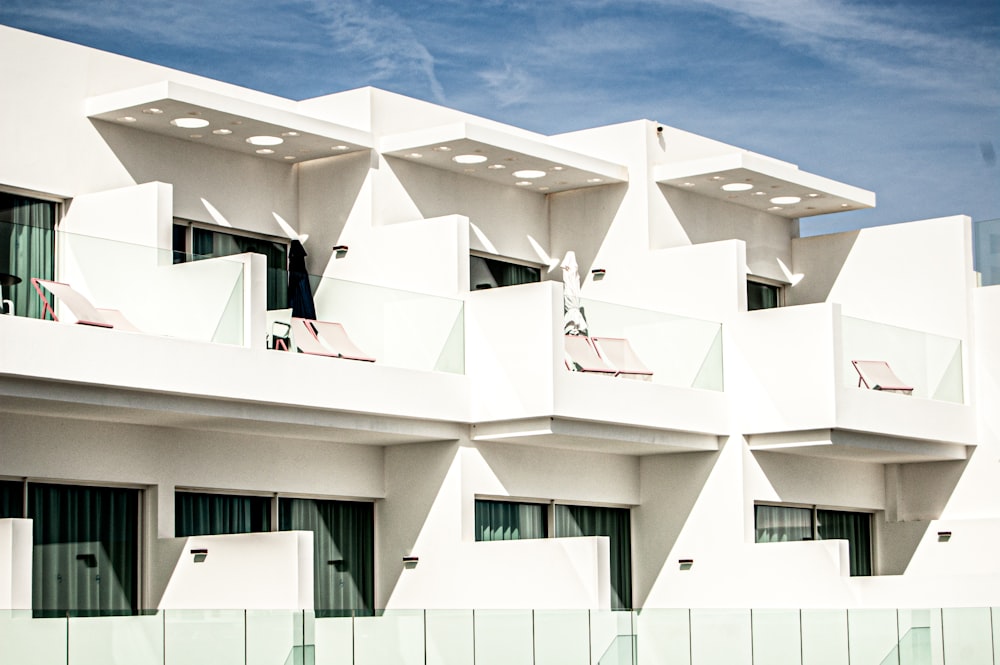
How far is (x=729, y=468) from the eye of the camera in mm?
22047

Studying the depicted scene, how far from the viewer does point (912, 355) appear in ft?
77.6

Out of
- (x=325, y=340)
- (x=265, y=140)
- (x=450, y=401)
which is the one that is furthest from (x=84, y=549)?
(x=265, y=140)

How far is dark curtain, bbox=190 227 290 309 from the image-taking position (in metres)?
18.6

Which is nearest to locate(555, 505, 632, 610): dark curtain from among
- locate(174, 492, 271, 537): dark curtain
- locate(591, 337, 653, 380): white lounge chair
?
locate(591, 337, 653, 380): white lounge chair

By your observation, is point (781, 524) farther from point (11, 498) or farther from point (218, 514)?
point (11, 498)

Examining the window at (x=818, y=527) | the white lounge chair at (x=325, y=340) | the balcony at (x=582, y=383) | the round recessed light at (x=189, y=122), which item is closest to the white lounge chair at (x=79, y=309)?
the white lounge chair at (x=325, y=340)

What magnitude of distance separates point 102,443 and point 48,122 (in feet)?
13.0

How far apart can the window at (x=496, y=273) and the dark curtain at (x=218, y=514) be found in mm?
5295

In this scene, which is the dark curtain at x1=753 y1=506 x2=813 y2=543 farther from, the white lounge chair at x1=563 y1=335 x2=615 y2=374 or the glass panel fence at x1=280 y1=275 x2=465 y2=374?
the glass panel fence at x1=280 y1=275 x2=465 y2=374

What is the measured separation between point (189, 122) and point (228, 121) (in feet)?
1.60

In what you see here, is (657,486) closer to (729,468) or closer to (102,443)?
(729,468)

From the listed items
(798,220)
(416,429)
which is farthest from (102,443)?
(798,220)

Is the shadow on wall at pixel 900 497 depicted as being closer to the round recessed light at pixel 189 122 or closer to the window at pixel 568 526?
the window at pixel 568 526

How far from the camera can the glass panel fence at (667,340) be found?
20.7 m
